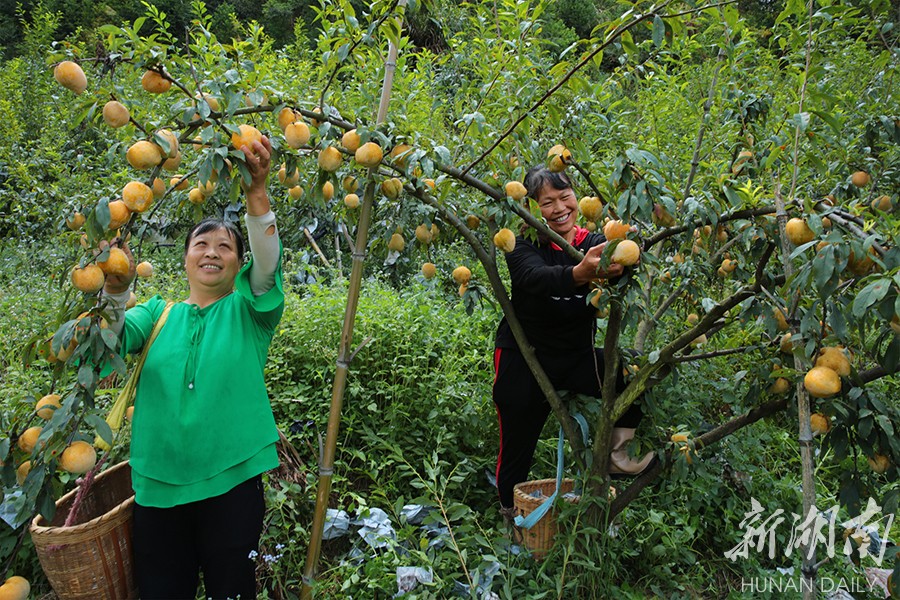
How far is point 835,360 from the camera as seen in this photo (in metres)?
1.39

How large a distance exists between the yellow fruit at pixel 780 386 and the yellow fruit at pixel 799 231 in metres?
0.52

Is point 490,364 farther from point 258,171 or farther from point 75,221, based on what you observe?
point 75,221

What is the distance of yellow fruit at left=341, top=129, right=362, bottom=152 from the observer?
61.8 inches

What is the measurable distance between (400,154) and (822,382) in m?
1.14

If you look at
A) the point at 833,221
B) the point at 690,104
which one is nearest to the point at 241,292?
the point at 833,221

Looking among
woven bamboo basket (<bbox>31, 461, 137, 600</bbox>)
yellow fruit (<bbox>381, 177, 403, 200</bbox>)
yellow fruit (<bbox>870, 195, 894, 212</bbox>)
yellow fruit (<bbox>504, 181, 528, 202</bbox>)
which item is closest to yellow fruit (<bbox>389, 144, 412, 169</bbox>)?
yellow fruit (<bbox>381, 177, 403, 200</bbox>)

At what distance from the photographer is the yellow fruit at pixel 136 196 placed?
1.28 metres

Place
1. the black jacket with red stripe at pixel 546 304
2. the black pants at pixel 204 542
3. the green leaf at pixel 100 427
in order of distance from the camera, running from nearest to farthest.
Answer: the green leaf at pixel 100 427
the black pants at pixel 204 542
the black jacket with red stripe at pixel 546 304

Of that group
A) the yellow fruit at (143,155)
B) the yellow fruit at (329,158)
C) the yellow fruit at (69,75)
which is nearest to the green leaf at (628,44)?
the yellow fruit at (329,158)

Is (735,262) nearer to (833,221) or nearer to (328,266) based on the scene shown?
(833,221)

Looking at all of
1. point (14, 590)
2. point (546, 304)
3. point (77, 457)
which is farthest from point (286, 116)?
point (14, 590)

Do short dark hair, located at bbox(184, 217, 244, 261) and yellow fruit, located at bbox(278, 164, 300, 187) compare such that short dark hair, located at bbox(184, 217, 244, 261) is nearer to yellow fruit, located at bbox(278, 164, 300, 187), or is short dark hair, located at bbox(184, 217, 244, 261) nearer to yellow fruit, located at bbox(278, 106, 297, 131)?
yellow fruit, located at bbox(278, 164, 300, 187)

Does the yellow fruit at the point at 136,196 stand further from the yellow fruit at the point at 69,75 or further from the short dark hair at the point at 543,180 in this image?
the short dark hair at the point at 543,180

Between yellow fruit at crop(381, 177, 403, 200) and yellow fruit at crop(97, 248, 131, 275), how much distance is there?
712mm
